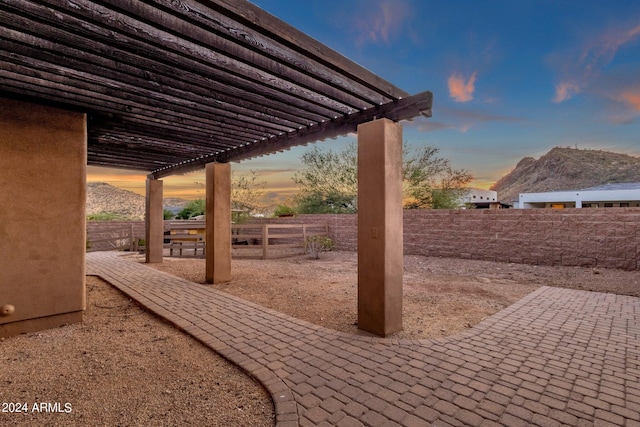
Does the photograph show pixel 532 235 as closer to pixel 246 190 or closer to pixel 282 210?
pixel 282 210

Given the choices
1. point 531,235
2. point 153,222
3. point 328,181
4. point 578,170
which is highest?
point 578,170

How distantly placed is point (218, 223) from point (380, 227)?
13.6ft

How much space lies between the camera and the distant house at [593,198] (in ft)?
63.7

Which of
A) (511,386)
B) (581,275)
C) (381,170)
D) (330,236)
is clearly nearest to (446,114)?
(330,236)

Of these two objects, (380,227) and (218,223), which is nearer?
(380,227)

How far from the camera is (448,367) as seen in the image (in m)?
2.63

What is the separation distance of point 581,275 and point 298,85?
804 centimetres

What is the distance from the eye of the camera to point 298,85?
3195mm

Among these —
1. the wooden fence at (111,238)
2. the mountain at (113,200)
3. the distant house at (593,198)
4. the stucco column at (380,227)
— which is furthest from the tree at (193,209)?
the distant house at (593,198)

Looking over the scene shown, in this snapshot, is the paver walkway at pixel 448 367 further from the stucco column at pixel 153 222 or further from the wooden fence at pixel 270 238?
the wooden fence at pixel 270 238

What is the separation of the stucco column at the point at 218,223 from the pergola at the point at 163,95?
127 cm

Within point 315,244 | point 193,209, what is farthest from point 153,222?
point 193,209

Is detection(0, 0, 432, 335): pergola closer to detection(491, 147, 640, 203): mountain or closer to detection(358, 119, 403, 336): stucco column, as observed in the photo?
detection(358, 119, 403, 336): stucco column

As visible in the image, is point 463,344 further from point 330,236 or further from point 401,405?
point 330,236
